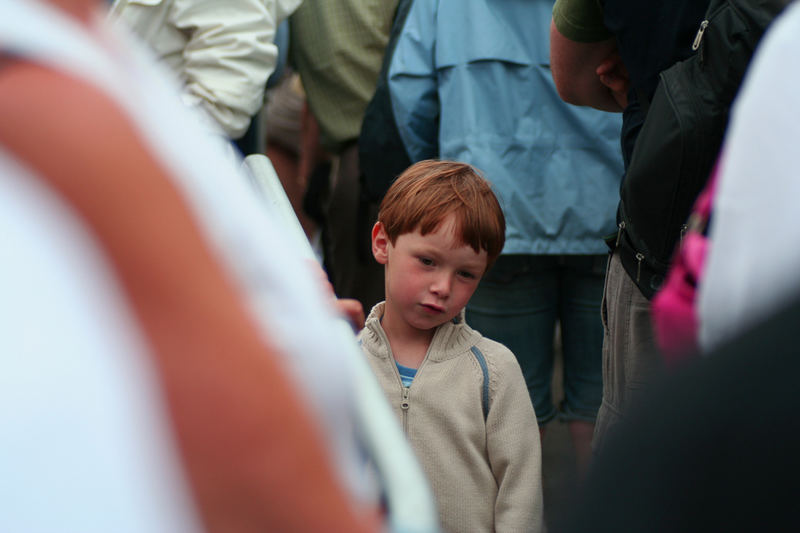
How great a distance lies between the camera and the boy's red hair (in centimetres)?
225

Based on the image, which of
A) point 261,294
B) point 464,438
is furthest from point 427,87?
point 261,294

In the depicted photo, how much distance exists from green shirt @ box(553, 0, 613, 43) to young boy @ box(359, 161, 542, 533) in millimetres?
432

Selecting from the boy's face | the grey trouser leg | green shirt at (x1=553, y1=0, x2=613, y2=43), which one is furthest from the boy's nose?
green shirt at (x1=553, y1=0, x2=613, y2=43)

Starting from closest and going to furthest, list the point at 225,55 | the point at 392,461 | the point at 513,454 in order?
the point at 392,461
the point at 513,454
the point at 225,55

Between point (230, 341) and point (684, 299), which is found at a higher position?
point (230, 341)

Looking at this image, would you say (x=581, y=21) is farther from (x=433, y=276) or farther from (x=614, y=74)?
(x=433, y=276)

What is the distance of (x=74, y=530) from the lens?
524 millimetres

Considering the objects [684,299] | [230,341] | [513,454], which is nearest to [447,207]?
[513,454]

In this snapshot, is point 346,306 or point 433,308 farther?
point 433,308

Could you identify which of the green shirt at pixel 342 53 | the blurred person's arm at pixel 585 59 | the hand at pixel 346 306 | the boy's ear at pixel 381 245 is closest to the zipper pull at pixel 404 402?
the boy's ear at pixel 381 245

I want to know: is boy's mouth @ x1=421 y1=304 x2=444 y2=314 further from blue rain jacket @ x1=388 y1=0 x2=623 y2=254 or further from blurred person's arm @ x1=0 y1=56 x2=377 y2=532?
blurred person's arm @ x1=0 y1=56 x2=377 y2=532

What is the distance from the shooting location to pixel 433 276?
2.24m

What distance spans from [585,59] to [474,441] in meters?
0.98

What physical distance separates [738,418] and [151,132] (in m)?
0.43
